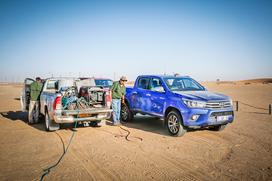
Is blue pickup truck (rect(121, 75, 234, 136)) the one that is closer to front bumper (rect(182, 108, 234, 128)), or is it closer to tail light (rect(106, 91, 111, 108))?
front bumper (rect(182, 108, 234, 128))

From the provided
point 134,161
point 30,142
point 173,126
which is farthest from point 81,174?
point 173,126

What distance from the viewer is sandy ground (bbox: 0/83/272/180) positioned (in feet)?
14.9

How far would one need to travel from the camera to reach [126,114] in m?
10.5

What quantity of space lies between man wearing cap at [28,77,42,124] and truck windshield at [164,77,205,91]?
5375 millimetres

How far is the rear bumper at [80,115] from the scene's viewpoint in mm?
7688

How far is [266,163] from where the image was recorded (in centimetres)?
507

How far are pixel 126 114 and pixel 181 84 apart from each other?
10.1 ft

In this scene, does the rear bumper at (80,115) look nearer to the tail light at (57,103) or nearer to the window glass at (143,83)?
the tail light at (57,103)

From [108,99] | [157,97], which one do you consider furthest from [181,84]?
[108,99]

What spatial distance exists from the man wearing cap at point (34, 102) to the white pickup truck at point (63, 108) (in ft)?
1.44

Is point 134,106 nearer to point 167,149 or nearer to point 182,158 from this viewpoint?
point 167,149

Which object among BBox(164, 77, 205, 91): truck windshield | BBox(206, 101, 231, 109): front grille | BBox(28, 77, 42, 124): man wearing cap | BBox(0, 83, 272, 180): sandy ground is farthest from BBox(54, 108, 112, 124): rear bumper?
BBox(206, 101, 231, 109): front grille

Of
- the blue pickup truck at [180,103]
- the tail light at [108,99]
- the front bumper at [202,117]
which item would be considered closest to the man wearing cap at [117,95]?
the blue pickup truck at [180,103]

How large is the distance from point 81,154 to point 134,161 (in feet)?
4.65
